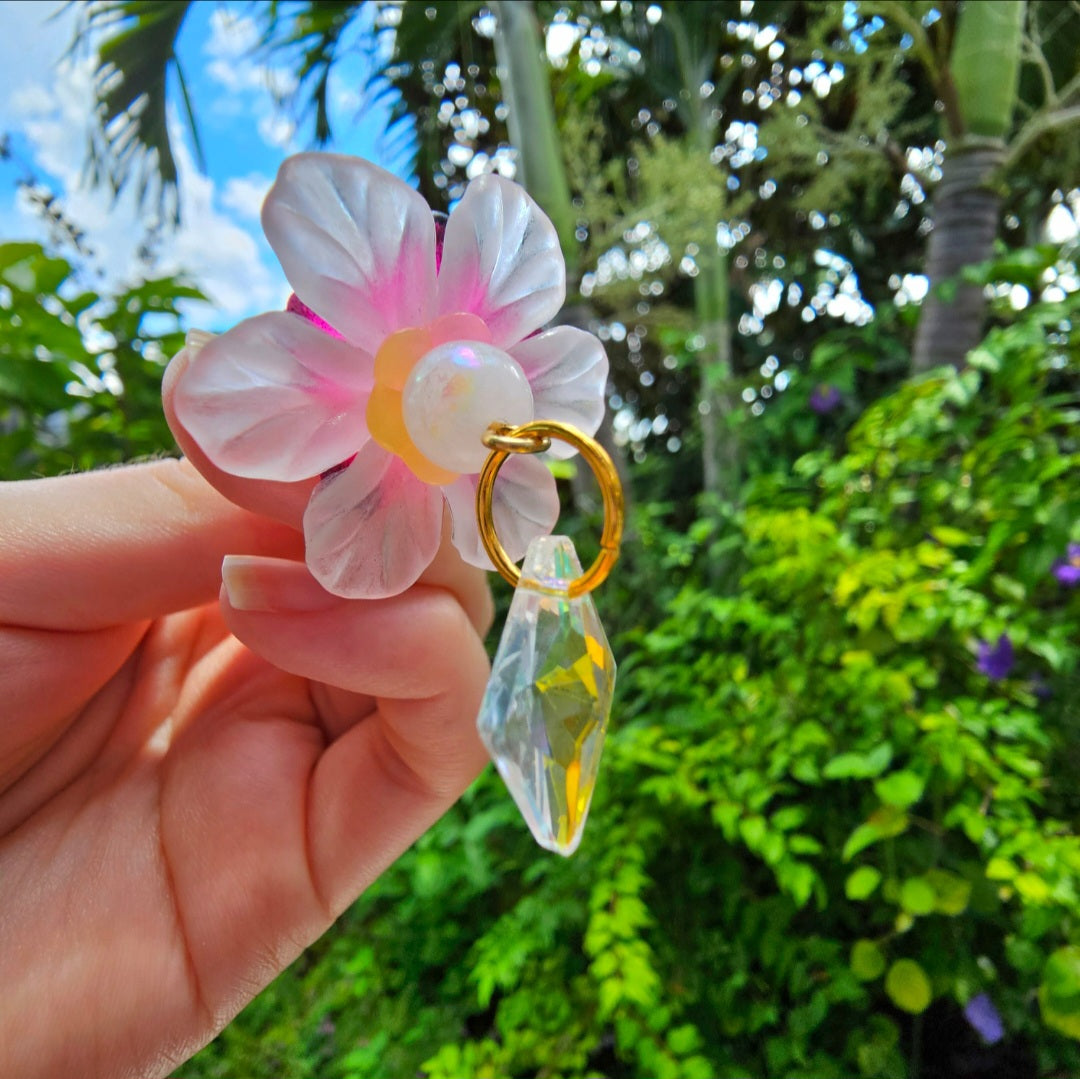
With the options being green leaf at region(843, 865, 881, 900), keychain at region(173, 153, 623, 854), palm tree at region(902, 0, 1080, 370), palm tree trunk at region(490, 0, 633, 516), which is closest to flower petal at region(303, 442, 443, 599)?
keychain at region(173, 153, 623, 854)

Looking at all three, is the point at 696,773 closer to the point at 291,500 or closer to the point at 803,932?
the point at 803,932

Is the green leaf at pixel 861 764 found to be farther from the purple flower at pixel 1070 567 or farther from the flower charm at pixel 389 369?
the flower charm at pixel 389 369

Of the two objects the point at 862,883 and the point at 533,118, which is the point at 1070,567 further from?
the point at 533,118

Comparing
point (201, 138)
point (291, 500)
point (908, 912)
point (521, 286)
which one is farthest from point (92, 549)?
point (908, 912)

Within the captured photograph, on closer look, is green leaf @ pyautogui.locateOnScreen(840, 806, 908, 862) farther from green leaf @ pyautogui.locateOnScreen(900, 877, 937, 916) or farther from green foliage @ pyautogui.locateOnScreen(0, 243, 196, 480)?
green foliage @ pyautogui.locateOnScreen(0, 243, 196, 480)

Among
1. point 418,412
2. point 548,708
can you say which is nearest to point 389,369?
point 418,412

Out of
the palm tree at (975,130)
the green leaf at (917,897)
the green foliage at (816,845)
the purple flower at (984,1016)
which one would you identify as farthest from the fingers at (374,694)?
the palm tree at (975,130)
